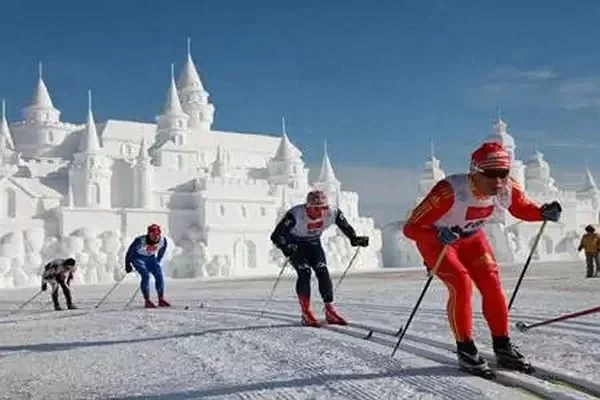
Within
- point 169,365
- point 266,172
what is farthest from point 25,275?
point 169,365

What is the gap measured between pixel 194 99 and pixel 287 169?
15477mm

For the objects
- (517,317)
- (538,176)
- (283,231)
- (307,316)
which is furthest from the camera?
(538,176)

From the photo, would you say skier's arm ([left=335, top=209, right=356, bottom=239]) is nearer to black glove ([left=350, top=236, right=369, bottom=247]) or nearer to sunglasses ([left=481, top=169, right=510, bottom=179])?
black glove ([left=350, top=236, right=369, bottom=247])

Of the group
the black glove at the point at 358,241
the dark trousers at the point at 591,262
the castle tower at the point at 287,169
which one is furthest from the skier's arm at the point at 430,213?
the castle tower at the point at 287,169

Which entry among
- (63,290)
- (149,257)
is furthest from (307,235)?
(63,290)

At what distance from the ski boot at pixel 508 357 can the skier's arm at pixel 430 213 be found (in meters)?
0.90

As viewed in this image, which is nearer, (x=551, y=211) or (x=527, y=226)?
(x=551, y=211)

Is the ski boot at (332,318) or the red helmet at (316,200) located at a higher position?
the red helmet at (316,200)

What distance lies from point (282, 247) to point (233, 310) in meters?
3.96

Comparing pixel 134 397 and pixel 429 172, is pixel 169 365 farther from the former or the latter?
pixel 429 172

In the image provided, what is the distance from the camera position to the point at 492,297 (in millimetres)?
6395

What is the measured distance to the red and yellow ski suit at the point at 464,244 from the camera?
6.38 m

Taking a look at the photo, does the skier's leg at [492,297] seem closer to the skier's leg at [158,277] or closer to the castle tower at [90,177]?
the skier's leg at [158,277]

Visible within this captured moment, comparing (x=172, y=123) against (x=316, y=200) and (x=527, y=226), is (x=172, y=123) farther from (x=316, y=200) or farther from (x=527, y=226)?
(x=316, y=200)
